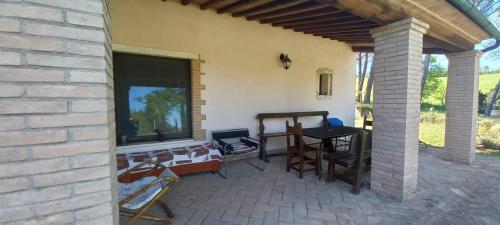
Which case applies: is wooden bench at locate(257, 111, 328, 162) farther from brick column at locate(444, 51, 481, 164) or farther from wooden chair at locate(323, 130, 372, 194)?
brick column at locate(444, 51, 481, 164)

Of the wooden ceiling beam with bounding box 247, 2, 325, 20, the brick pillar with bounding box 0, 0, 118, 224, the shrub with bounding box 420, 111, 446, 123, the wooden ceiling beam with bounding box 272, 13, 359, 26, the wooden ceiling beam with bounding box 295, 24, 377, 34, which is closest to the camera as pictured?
the brick pillar with bounding box 0, 0, 118, 224

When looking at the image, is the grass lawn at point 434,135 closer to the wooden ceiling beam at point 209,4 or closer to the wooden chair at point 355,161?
the wooden chair at point 355,161

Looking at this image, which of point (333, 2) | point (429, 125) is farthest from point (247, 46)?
point (429, 125)

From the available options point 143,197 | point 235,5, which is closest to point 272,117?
point 235,5

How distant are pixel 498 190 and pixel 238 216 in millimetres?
3788

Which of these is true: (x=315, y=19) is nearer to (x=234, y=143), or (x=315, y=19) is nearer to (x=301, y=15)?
(x=301, y=15)

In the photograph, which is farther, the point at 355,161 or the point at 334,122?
the point at 334,122

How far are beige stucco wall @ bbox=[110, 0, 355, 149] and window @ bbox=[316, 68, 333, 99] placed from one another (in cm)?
17

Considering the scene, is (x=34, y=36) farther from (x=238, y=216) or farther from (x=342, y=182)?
(x=342, y=182)

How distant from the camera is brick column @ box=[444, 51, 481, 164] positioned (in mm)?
4387

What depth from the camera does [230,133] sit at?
4.62 meters

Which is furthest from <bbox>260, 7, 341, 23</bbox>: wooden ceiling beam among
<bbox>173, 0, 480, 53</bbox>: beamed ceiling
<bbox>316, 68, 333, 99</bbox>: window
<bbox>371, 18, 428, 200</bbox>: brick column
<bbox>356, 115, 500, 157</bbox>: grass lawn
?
<bbox>356, 115, 500, 157</bbox>: grass lawn

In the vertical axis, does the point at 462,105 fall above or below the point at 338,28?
below

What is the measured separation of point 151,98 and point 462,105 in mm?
5927
